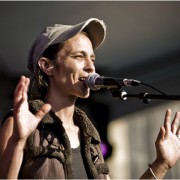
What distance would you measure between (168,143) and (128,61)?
234 cm

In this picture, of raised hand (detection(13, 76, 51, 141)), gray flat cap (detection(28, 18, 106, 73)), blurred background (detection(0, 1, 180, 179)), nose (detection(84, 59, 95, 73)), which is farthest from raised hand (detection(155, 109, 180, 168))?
blurred background (detection(0, 1, 180, 179))

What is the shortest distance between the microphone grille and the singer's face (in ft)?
0.19

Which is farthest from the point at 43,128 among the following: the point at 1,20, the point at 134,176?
the point at 134,176

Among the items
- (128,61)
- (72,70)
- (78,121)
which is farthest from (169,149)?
(128,61)

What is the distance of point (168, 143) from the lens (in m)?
2.25

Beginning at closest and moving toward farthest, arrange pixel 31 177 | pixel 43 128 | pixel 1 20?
pixel 31 177, pixel 43 128, pixel 1 20

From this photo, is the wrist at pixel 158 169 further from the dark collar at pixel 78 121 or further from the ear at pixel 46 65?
the ear at pixel 46 65

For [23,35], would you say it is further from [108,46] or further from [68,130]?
[68,130]

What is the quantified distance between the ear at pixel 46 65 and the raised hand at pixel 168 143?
21.8 inches

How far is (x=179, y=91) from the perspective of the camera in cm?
438

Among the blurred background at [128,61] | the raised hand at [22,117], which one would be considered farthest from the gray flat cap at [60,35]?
the blurred background at [128,61]

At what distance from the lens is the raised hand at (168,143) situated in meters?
2.23

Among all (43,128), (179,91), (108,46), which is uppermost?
(43,128)

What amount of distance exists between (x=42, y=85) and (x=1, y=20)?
201cm
